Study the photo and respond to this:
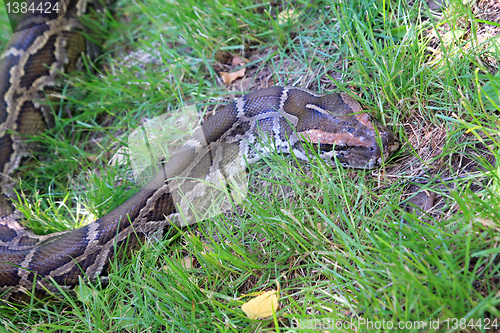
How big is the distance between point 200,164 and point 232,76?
54.1 inches

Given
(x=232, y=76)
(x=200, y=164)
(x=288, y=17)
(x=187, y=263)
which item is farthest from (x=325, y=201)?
(x=288, y=17)

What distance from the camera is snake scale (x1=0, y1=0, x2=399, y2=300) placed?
3637mm

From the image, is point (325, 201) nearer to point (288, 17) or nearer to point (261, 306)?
point (261, 306)

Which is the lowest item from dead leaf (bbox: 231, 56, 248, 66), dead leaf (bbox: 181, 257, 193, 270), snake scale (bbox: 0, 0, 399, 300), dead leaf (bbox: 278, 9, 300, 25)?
dead leaf (bbox: 181, 257, 193, 270)

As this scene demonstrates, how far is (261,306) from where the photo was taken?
2881 millimetres

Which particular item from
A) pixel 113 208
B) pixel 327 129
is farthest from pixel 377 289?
pixel 113 208

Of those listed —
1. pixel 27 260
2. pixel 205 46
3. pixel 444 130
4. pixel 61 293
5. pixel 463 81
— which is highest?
pixel 205 46

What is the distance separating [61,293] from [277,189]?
2.41 meters

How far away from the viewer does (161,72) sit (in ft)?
17.4

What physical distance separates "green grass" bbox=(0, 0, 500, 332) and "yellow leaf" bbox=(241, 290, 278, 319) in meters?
0.07

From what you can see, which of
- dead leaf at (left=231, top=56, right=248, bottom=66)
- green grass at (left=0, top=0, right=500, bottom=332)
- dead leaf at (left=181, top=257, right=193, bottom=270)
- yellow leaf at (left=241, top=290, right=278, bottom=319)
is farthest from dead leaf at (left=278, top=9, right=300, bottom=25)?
yellow leaf at (left=241, top=290, right=278, bottom=319)

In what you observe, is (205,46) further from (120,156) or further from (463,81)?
(463,81)

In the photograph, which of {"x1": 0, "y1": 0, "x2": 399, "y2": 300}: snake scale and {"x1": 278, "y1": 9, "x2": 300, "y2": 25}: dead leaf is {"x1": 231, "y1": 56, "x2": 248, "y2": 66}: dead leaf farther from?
{"x1": 0, "y1": 0, "x2": 399, "y2": 300}: snake scale

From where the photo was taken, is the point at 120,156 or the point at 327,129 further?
the point at 120,156
